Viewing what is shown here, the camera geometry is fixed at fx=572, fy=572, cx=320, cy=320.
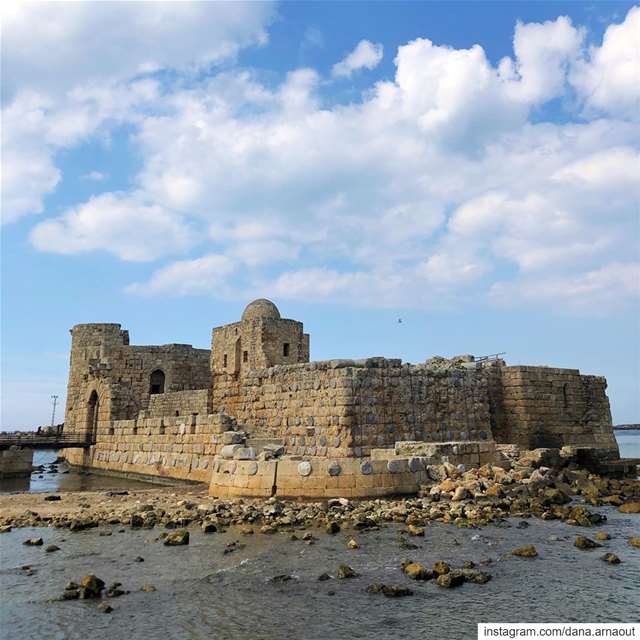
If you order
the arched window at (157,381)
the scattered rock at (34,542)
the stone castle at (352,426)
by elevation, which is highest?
the arched window at (157,381)

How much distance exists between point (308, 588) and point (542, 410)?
12.0 meters

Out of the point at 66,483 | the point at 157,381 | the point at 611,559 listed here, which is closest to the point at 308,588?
the point at 611,559

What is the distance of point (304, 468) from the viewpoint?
10344mm

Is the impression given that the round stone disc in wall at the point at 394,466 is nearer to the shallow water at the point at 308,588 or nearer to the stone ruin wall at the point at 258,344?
the shallow water at the point at 308,588

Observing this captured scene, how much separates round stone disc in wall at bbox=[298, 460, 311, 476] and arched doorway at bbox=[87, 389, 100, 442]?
1542 centimetres

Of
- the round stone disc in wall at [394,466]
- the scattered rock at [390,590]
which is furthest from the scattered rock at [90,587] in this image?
the round stone disc in wall at [394,466]

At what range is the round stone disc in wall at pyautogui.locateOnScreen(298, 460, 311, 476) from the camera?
10.3 metres

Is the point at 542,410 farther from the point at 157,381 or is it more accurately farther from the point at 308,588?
the point at 157,381

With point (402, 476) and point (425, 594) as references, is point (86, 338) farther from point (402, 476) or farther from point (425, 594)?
point (425, 594)

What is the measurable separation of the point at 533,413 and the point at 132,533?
11.3 m

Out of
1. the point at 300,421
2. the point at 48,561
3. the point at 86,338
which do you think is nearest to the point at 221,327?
the point at 86,338

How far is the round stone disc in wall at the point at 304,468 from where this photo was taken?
10.3 m

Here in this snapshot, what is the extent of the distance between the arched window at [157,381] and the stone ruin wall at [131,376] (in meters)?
0.32

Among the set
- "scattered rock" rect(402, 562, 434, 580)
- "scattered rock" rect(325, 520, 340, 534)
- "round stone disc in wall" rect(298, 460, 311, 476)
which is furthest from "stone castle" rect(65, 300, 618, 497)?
"scattered rock" rect(402, 562, 434, 580)
